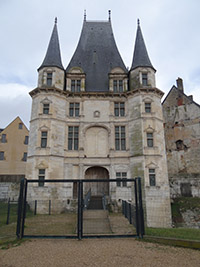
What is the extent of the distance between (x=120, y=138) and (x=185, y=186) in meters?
8.54

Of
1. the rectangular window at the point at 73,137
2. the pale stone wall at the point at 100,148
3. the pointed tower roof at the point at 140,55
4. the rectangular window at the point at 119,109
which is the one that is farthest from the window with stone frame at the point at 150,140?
the pointed tower roof at the point at 140,55

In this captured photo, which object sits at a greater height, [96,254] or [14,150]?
[14,150]

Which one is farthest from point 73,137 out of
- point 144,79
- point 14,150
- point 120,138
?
point 14,150

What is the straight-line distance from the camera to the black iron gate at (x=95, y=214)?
6578 mm

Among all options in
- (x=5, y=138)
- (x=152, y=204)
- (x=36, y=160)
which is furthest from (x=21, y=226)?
(x=5, y=138)

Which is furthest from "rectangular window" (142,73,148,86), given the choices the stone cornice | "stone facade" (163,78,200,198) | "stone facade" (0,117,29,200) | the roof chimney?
"stone facade" (0,117,29,200)

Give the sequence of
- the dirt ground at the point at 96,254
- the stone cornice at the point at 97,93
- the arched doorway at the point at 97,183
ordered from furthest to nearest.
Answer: the stone cornice at the point at 97,93, the arched doorway at the point at 97,183, the dirt ground at the point at 96,254

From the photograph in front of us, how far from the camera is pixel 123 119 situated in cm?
2156

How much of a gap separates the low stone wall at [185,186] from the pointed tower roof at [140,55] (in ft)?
40.7

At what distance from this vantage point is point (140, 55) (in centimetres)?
2317

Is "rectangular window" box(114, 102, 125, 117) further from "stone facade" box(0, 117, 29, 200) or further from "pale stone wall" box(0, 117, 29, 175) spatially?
"pale stone wall" box(0, 117, 29, 175)

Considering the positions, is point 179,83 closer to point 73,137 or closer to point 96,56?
point 96,56

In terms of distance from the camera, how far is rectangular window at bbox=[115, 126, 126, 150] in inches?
822

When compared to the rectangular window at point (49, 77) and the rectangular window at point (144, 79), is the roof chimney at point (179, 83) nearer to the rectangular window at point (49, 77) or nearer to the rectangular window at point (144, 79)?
the rectangular window at point (144, 79)
